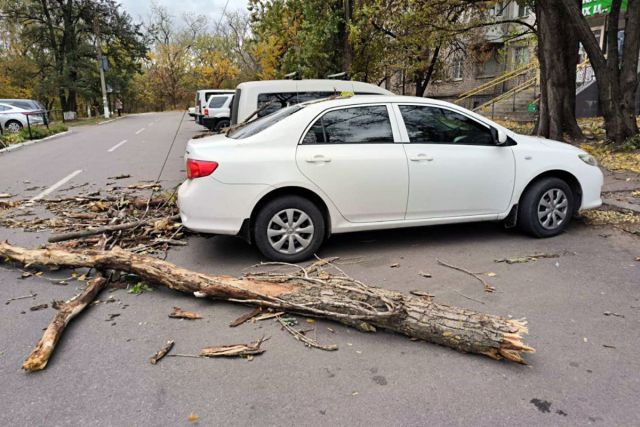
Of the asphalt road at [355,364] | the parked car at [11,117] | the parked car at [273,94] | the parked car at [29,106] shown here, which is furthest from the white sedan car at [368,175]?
the parked car at [29,106]

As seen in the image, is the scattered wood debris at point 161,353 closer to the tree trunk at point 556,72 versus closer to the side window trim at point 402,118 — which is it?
the side window trim at point 402,118

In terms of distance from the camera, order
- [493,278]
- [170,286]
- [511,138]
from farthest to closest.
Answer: [511,138]
[493,278]
[170,286]

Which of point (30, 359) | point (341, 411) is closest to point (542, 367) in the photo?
point (341, 411)

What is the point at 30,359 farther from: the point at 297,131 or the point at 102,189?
the point at 102,189

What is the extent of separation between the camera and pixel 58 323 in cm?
370

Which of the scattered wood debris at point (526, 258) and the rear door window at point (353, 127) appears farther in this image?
the rear door window at point (353, 127)

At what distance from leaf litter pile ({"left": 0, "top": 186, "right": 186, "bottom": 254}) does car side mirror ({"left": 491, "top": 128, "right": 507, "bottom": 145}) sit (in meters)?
3.82

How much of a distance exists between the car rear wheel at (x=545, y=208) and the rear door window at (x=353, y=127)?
5.97 ft

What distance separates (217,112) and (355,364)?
713 inches

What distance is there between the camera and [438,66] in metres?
23.1

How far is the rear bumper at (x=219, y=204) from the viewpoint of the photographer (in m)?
4.91

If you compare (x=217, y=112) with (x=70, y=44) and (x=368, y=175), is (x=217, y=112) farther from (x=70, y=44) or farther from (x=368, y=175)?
(x=70, y=44)

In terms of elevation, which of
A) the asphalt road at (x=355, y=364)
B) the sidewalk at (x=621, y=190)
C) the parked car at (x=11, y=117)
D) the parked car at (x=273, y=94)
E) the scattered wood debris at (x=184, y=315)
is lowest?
the asphalt road at (x=355, y=364)

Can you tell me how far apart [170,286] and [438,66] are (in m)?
21.3
